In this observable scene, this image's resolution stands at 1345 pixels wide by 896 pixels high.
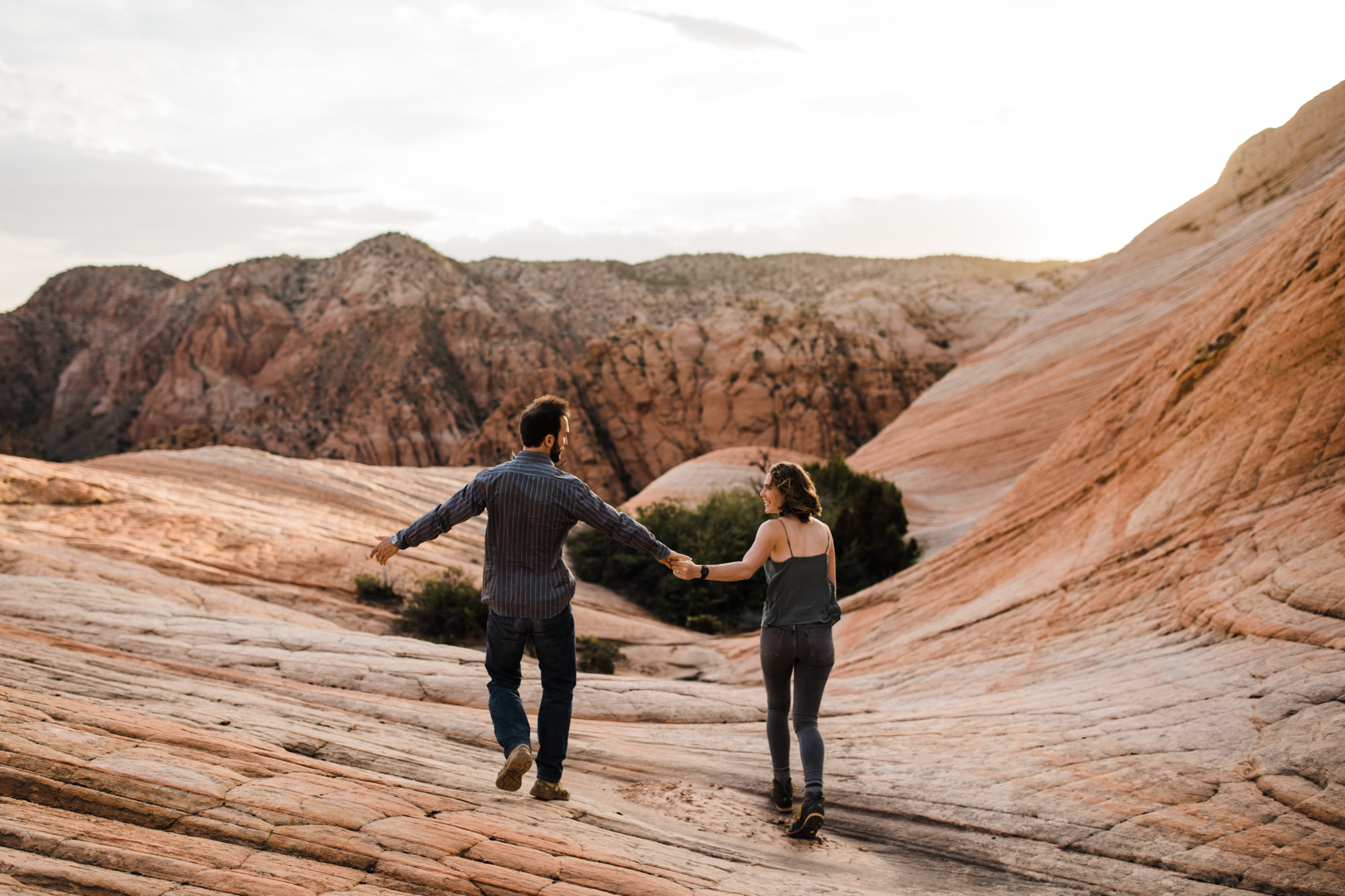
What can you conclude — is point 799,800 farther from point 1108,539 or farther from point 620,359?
point 620,359

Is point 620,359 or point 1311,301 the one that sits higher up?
point 620,359

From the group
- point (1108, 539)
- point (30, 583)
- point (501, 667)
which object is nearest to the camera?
point (501, 667)

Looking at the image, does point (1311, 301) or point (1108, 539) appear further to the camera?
point (1108, 539)

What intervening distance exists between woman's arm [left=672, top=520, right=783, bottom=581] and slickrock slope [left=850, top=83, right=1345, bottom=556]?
1469cm

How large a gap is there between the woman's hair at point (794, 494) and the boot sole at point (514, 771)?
6.52ft

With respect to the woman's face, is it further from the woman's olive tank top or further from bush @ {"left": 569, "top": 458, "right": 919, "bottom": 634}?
bush @ {"left": 569, "top": 458, "right": 919, "bottom": 634}

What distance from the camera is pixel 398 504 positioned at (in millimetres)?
19531

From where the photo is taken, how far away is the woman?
4832 millimetres

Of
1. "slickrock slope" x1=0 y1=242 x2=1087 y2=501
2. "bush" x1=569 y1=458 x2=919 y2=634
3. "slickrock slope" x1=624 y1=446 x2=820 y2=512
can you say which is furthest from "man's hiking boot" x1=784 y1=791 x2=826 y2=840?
"slickrock slope" x1=0 y1=242 x2=1087 y2=501

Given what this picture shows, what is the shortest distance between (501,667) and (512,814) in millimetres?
740

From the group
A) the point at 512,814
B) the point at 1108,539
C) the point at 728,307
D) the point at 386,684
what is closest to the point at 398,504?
the point at 386,684

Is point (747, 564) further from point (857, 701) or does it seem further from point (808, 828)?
point (857, 701)

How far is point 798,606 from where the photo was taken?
191 inches

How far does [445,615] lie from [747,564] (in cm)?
838
